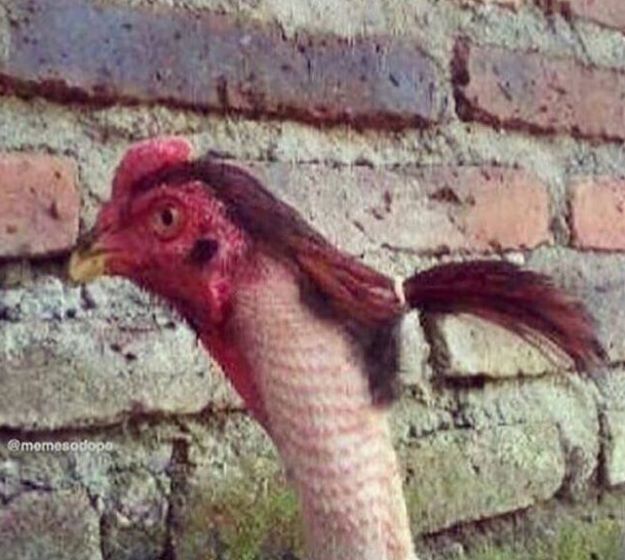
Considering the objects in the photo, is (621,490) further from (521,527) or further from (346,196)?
(346,196)

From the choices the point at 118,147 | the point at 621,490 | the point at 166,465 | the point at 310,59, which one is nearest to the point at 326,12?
the point at 310,59

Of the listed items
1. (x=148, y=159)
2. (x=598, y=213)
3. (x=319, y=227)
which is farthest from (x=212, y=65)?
(x=598, y=213)

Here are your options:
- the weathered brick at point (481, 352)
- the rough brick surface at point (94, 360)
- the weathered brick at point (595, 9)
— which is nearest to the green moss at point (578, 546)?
the weathered brick at point (481, 352)

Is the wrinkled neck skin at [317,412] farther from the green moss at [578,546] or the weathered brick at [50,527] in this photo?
the green moss at [578,546]

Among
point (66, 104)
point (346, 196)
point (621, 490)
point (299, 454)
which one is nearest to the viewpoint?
point (299, 454)

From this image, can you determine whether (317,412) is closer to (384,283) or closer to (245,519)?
(384,283)

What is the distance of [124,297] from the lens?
824mm

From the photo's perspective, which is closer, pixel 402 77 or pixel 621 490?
pixel 402 77

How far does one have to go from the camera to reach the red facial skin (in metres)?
0.62

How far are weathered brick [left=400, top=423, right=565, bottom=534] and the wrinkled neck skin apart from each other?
29cm

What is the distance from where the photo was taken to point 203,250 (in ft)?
2.05

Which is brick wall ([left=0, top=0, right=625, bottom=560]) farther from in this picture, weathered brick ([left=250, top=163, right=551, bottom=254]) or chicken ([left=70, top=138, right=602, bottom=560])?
chicken ([left=70, top=138, right=602, bottom=560])

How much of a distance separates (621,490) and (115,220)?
542mm

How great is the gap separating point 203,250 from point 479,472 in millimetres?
388
